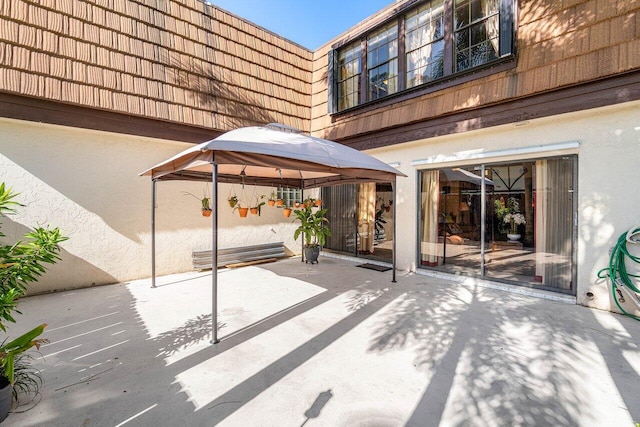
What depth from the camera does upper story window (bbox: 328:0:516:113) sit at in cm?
468

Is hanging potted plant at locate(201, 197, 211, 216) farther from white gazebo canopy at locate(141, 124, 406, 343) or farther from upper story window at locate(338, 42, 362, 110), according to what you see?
upper story window at locate(338, 42, 362, 110)

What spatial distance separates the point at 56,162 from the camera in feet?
14.8

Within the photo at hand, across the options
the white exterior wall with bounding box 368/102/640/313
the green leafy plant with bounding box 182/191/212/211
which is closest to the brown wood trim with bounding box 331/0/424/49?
the white exterior wall with bounding box 368/102/640/313

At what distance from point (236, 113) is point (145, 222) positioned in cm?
283

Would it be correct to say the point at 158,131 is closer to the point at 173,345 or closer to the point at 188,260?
the point at 188,260

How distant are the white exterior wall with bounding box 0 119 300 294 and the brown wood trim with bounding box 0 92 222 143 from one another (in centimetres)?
16

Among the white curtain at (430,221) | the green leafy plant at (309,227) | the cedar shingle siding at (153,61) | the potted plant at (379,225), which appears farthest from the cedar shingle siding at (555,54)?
the cedar shingle siding at (153,61)

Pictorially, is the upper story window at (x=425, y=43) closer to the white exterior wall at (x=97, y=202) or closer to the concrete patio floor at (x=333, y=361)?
the concrete patio floor at (x=333, y=361)

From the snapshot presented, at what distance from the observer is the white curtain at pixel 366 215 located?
274 inches

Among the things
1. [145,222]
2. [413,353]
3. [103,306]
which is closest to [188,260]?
[145,222]

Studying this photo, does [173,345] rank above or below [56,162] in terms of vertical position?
below

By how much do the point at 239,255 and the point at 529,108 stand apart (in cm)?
585

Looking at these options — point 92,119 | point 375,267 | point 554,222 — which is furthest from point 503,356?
point 92,119

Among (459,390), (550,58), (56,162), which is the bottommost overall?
(459,390)
